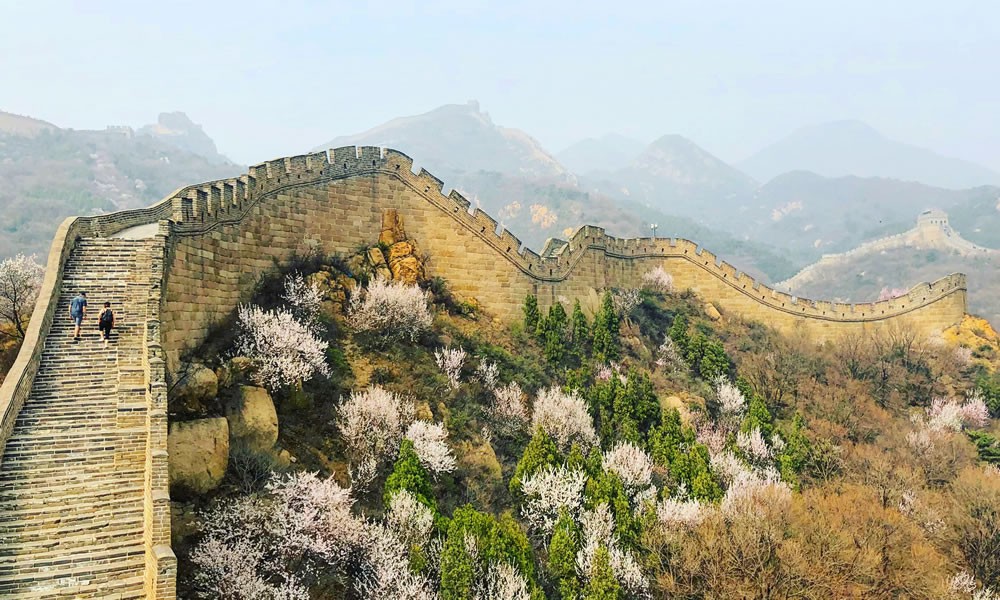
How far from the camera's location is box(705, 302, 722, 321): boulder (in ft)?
125

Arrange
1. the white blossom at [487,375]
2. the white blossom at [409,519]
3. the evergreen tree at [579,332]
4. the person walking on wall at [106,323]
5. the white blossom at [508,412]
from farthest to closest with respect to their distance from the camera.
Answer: the evergreen tree at [579,332], the white blossom at [487,375], the white blossom at [508,412], the white blossom at [409,519], the person walking on wall at [106,323]

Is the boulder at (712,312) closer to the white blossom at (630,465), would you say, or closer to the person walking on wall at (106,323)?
the white blossom at (630,465)

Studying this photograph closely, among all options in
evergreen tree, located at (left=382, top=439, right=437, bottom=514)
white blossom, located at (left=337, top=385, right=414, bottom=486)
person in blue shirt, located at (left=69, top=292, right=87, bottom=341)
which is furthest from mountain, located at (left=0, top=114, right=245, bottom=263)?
evergreen tree, located at (left=382, top=439, right=437, bottom=514)

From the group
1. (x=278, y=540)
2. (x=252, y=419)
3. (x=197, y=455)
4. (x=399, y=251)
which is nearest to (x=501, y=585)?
(x=278, y=540)

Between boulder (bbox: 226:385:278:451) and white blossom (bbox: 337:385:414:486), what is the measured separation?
2097 mm

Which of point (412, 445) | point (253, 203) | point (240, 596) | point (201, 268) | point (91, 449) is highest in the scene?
point (253, 203)

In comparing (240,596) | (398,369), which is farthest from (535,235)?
(240,596)

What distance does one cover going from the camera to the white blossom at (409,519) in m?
15.4

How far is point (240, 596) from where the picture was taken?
12.5 metres

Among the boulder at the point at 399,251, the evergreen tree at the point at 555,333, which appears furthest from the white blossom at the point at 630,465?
the boulder at the point at 399,251

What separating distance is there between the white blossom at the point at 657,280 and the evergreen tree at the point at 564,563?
2324cm

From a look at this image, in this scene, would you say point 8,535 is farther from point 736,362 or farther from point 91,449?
point 736,362

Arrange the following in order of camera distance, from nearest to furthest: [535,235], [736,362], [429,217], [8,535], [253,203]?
[8,535], [253,203], [429,217], [736,362], [535,235]

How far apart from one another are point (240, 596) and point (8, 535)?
4.03m
